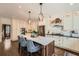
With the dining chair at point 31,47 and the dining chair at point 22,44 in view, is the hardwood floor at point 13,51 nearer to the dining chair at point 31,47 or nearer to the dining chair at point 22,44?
the dining chair at point 22,44

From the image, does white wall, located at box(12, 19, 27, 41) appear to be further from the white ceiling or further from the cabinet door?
the cabinet door

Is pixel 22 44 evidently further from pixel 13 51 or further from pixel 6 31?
pixel 6 31

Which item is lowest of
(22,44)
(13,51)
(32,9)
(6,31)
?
(13,51)

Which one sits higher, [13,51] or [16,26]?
[16,26]

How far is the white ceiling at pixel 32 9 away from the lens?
5.79ft

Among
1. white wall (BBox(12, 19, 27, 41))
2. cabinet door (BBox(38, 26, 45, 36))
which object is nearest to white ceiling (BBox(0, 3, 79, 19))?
white wall (BBox(12, 19, 27, 41))

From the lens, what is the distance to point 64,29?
70.7 inches

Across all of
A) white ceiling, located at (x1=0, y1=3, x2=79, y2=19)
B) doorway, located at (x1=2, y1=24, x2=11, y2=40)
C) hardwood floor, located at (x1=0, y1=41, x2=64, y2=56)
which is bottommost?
hardwood floor, located at (x1=0, y1=41, x2=64, y2=56)

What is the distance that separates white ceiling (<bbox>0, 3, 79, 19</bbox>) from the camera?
1.77 metres

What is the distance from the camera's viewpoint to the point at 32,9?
1786 millimetres

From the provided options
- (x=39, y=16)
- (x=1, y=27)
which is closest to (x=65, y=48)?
(x=39, y=16)

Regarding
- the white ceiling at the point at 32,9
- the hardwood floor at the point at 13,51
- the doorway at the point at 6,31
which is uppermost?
the white ceiling at the point at 32,9

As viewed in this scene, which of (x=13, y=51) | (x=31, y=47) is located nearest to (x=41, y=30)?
(x=31, y=47)

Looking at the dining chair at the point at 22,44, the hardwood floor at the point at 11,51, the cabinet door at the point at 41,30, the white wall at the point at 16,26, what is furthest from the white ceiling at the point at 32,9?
the hardwood floor at the point at 11,51
